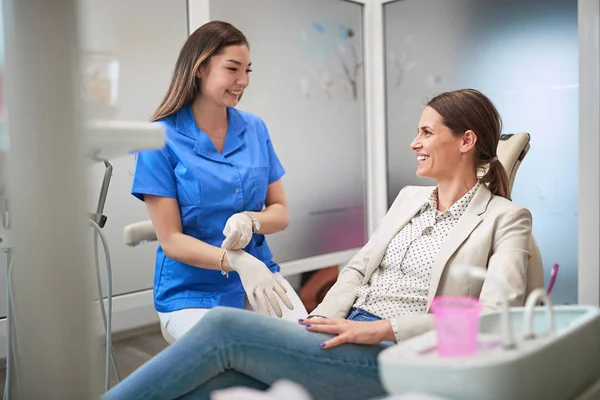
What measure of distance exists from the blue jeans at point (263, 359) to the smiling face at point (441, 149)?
59 cm

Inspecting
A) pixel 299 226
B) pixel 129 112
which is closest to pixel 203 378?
pixel 129 112

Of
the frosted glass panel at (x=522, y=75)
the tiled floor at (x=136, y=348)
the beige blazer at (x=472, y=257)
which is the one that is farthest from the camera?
the frosted glass panel at (x=522, y=75)

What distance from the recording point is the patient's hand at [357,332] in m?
1.22

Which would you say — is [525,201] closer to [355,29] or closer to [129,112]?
[355,29]

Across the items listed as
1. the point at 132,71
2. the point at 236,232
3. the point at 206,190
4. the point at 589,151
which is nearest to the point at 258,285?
the point at 236,232

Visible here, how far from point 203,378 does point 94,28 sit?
5.42 feet

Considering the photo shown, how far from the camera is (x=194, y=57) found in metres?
1.84

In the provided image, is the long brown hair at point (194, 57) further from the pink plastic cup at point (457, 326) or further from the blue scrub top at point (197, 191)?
the pink plastic cup at point (457, 326)

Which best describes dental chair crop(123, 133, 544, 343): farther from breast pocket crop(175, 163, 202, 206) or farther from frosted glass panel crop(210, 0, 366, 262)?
frosted glass panel crop(210, 0, 366, 262)

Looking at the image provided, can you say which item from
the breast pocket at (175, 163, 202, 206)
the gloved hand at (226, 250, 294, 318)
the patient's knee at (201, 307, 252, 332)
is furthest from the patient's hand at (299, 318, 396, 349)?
the breast pocket at (175, 163, 202, 206)

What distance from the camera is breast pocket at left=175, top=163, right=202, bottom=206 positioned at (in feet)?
5.89

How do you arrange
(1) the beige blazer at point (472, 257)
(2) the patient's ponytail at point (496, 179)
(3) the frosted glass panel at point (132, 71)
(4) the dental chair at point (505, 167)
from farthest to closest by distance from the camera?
(3) the frosted glass panel at point (132, 71), (4) the dental chair at point (505, 167), (2) the patient's ponytail at point (496, 179), (1) the beige blazer at point (472, 257)

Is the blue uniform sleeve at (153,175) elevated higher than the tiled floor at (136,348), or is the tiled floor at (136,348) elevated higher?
the blue uniform sleeve at (153,175)

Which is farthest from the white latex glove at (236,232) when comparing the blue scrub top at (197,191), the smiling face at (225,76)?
the smiling face at (225,76)
